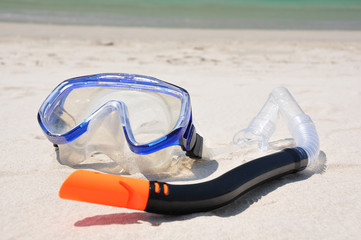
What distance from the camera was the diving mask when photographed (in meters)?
1.75

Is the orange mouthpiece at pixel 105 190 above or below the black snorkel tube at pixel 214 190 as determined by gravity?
above

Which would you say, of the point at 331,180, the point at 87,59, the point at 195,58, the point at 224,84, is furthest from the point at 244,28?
the point at 331,180

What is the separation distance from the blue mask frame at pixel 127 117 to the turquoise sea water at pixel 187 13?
7.97 meters

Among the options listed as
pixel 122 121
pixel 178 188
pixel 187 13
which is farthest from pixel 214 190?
pixel 187 13

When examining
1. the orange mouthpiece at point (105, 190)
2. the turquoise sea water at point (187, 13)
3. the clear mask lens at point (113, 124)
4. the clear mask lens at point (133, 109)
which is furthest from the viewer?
the turquoise sea water at point (187, 13)

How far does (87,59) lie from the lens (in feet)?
16.0

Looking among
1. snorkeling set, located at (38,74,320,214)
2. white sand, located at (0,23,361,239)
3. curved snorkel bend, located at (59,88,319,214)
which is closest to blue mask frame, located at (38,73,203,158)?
snorkeling set, located at (38,74,320,214)

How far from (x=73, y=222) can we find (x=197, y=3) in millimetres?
14483

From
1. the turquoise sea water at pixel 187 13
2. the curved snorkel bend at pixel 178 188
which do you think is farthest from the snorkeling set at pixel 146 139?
the turquoise sea water at pixel 187 13

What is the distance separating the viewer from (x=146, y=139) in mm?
1914

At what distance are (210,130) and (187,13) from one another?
1039 centimetres

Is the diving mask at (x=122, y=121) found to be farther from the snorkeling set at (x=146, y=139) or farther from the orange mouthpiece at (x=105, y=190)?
the orange mouthpiece at (x=105, y=190)

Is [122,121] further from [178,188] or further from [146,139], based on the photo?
[178,188]

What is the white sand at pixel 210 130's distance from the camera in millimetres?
1308
